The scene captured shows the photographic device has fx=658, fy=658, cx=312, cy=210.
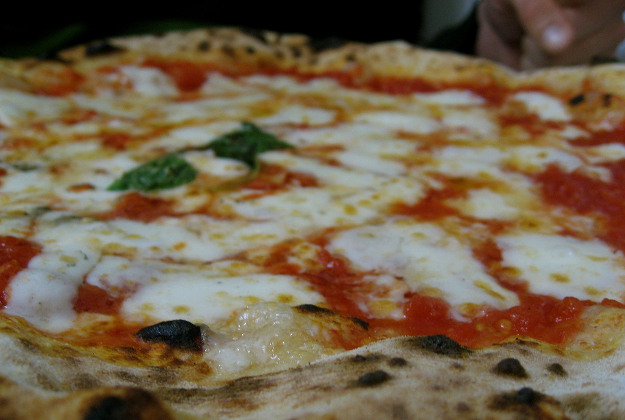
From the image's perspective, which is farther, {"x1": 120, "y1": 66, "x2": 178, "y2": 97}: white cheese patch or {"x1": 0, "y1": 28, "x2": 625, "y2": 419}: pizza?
{"x1": 120, "y1": 66, "x2": 178, "y2": 97}: white cheese patch

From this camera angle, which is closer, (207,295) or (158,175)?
(207,295)

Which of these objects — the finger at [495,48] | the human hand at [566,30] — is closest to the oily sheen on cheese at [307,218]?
the human hand at [566,30]

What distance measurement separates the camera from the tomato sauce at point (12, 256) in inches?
60.8

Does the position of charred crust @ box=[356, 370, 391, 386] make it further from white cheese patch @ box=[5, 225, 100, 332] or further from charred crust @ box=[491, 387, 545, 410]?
white cheese patch @ box=[5, 225, 100, 332]

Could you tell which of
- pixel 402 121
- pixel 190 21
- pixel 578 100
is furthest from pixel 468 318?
pixel 190 21

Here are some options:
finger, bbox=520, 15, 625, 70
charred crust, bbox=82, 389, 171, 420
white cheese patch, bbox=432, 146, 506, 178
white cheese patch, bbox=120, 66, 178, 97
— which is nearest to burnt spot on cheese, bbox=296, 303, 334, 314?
charred crust, bbox=82, 389, 171, 420

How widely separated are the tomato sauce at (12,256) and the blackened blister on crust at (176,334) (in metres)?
0.37

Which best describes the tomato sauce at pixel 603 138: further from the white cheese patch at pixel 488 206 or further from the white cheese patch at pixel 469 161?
the white cheese patch at pixel 488 206

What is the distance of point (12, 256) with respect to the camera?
167cm

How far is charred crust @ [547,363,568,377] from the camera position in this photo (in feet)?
4.10

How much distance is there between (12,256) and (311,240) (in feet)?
2.57

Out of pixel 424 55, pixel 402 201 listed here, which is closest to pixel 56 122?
pixel 402 201

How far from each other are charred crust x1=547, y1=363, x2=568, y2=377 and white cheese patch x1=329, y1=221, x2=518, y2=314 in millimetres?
317

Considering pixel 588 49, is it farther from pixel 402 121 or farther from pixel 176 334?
pixel 176 334
